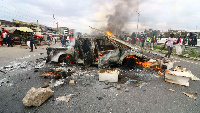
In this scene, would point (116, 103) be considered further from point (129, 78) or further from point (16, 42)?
point (16, 42)

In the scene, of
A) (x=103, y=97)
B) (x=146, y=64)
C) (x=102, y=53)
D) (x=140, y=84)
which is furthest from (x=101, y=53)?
(x=146, y=64)

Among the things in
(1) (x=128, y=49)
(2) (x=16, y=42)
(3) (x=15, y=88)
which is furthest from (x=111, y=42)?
(2) (x=16, y=42)

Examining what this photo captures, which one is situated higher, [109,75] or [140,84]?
[109,75]

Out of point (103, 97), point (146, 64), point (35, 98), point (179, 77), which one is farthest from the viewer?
point (146, 64)

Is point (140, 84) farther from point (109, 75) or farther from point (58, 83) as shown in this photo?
point (58, 83)

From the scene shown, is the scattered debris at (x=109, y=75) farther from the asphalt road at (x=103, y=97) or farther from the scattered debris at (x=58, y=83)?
the scattered debris at (x=58, y=83)

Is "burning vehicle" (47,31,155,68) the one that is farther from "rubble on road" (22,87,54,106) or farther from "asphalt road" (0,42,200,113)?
"rubble on road" (22,87,54,106)

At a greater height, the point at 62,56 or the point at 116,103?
the point at 62,56

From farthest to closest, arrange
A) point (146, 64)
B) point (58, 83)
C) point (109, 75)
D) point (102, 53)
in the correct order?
point (146, 64) < point (102, 53) < point (109, 75) < point (58, 83)

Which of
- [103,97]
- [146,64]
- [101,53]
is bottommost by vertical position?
[103,97]

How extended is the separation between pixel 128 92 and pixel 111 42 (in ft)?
8.70

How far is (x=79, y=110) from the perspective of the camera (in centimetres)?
272

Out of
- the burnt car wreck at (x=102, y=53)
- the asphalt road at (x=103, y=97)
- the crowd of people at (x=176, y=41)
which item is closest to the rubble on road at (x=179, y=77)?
the asphalt road at (x=103, y=97)

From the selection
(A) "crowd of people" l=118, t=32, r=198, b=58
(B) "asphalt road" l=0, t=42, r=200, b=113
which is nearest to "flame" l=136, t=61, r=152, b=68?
(B) "asphalt road" l=0, t=42, r=200, b=113
